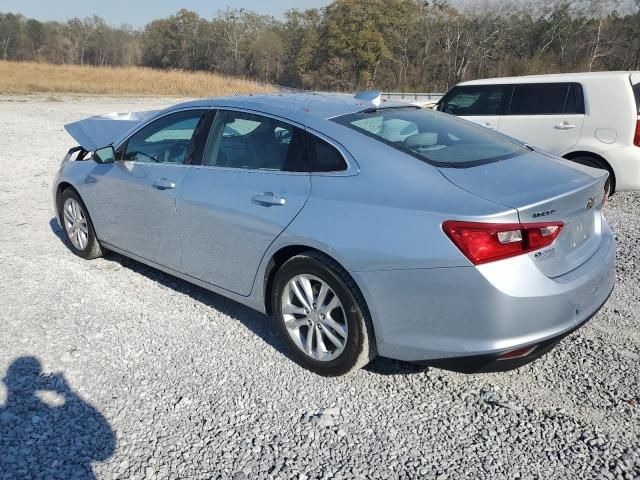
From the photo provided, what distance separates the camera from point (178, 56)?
285 ft

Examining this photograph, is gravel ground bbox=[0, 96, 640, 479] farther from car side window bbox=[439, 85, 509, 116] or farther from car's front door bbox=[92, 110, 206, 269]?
car side window bbox=[439, 85, 509, 116]

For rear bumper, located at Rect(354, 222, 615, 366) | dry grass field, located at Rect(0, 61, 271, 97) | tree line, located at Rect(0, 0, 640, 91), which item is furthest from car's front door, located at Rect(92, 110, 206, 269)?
tree line, located at Rect(0, 0, 640, 91)

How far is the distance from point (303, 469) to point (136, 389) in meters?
1.18

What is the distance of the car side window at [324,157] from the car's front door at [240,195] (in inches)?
2.1

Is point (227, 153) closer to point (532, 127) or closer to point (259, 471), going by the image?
point (259, 471)

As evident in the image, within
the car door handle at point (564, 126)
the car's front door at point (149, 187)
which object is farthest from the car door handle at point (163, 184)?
the car door handle at point (564, 126)

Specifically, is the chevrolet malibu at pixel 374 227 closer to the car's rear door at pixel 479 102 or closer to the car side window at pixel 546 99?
the car side window at pixel 546 99

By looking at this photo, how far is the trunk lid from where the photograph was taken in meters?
2.62

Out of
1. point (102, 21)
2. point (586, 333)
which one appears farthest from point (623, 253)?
point (102, 21)

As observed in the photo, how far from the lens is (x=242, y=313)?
4.11 m

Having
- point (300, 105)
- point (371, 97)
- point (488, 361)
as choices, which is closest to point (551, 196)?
point (488, 361)

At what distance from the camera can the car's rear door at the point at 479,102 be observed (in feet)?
27.6

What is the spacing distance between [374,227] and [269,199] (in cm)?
79

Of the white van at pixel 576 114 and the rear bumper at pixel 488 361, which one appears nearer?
the rear bumper at pixel 488 361
